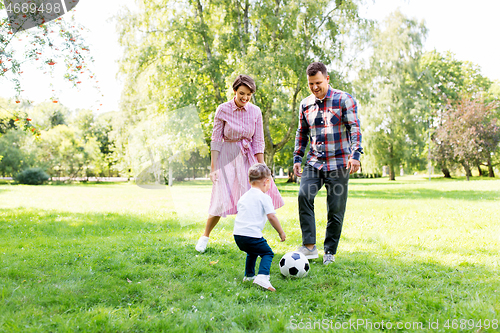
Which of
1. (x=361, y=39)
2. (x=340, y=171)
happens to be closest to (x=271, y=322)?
(x=340, y=171)

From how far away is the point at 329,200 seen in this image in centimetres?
410

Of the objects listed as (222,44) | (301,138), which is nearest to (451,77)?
(222,44)

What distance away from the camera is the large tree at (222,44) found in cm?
1430

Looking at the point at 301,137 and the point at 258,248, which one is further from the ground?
the point at 301,137

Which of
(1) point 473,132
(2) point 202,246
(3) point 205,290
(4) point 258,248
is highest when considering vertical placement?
(1) point 473,132

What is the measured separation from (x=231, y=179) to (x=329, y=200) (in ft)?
4.26

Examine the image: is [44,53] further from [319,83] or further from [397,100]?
[397,100]

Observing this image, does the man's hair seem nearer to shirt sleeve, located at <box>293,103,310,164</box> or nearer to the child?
shirt sleeve, located at <box>293,103,310,164</box>

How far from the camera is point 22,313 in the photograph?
8.54 ft

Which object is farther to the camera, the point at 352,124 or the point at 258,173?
the point at 352,124

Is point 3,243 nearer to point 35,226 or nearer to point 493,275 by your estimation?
point 35,226

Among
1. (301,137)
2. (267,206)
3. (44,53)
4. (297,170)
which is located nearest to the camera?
(267,206)

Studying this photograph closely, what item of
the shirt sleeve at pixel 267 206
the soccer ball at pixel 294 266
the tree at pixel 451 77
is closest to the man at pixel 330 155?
the soccer ball at pixel 294 266

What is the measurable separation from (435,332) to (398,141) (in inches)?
1204
